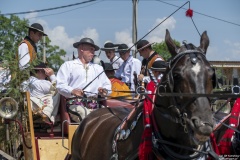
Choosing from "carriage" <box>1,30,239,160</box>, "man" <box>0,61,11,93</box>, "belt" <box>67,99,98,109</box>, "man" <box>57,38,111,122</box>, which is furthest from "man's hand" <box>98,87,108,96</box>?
"man" <box>0,61,11,93</box>

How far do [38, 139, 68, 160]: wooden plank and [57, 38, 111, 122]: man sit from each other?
44 centimetres

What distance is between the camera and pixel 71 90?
20.5 ft

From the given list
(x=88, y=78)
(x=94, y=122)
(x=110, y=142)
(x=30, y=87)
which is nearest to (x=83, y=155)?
(x=94, y=122)

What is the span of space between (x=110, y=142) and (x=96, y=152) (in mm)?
402

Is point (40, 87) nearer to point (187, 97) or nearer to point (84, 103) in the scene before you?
point (84, 103)

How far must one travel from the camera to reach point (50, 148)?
6543mm

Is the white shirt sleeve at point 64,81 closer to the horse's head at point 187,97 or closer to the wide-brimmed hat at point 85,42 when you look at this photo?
the wide-brimmed hat at point 85,42

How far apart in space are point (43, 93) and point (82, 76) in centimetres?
100

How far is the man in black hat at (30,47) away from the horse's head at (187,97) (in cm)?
334

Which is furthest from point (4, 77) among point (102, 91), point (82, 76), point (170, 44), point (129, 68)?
point (170, 44)

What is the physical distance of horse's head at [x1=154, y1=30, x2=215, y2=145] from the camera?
3.66 metres

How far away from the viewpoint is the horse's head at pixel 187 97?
366cm

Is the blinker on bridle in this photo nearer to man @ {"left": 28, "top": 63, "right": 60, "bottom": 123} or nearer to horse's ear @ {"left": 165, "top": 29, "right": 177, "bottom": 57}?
horse's ear @ {"left": 165, "top": 29, "right": 177, "bottom": 57}

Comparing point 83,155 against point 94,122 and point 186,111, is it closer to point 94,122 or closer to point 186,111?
point 94,122
